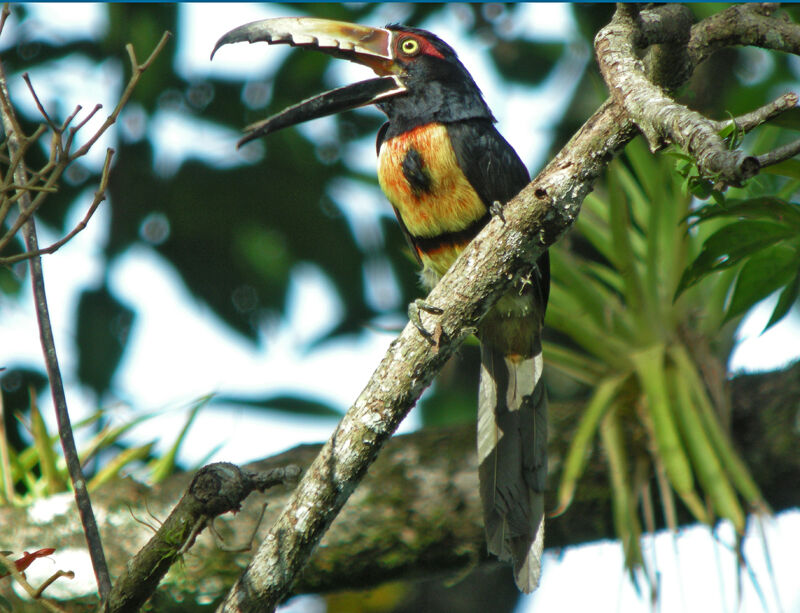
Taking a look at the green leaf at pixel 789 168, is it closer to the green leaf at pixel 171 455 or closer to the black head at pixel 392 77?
the black head at pixel 392 77

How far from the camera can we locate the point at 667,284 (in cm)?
353

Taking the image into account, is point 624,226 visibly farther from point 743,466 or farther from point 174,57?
point 174,57

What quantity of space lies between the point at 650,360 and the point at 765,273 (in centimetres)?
73

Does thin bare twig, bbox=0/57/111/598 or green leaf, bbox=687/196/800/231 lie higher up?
green leaf, bbox=687/196/800/231

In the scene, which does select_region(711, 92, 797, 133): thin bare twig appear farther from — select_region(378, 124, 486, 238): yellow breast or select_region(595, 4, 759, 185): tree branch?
select_region(378, 124, 486, 238): yellow breast

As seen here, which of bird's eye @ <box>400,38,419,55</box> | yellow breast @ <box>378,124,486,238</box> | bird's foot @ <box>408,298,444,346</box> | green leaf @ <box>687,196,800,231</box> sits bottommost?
bird's foot @ <box>408,298,444,346</box>

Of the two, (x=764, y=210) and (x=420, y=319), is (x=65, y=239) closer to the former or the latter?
(x=420, y=319)

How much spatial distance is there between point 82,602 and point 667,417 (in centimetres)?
189

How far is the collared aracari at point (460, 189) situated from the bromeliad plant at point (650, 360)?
19 centimetres

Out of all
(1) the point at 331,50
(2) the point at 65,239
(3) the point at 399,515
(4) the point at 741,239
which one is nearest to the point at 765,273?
(4) the point at 741,239

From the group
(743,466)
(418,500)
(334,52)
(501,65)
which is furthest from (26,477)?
(501,65)

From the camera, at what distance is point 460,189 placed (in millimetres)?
2867

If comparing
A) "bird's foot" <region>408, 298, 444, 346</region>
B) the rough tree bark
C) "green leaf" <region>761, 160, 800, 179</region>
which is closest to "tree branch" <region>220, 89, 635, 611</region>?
"bird's foot" <region>408, 298, 444, 346</region>

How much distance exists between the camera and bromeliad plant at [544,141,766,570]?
9.64 feet
